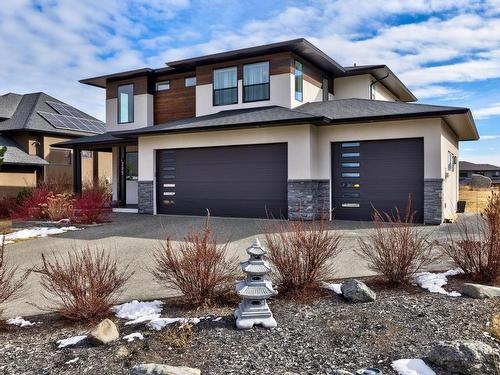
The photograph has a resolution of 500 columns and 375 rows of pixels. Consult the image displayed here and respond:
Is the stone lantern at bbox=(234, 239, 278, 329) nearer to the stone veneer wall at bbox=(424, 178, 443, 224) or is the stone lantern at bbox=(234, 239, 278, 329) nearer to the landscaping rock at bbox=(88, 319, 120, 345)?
the landscaping rock at bbox=(88, 319, 120, 345)

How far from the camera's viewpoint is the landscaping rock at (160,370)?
332cm

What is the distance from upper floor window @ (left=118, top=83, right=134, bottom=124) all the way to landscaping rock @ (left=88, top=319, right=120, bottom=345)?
1612 cm

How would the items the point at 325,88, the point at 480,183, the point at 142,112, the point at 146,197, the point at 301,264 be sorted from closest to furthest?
the point at 301,264 → the point at 146,197 → the point at 325,88 → the point at 142,112 → the point at 480,183

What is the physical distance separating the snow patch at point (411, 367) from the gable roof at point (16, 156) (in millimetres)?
21551

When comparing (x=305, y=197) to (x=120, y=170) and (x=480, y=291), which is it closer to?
(x=480, y=291)

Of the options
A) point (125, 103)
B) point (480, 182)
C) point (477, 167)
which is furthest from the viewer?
point (477, 167)

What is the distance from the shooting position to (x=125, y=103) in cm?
1931

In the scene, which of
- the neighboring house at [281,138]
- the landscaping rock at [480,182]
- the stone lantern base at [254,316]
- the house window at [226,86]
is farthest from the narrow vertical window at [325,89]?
the landscaping rock at [480,182]

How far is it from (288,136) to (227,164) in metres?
2.71

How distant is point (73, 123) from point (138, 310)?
23.4m

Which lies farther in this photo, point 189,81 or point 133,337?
point 189,81

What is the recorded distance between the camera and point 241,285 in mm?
4688

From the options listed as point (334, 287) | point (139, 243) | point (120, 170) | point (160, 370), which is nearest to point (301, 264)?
point (334, 287)

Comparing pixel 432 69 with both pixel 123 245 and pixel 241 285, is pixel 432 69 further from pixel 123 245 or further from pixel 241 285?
pixel 241 285
